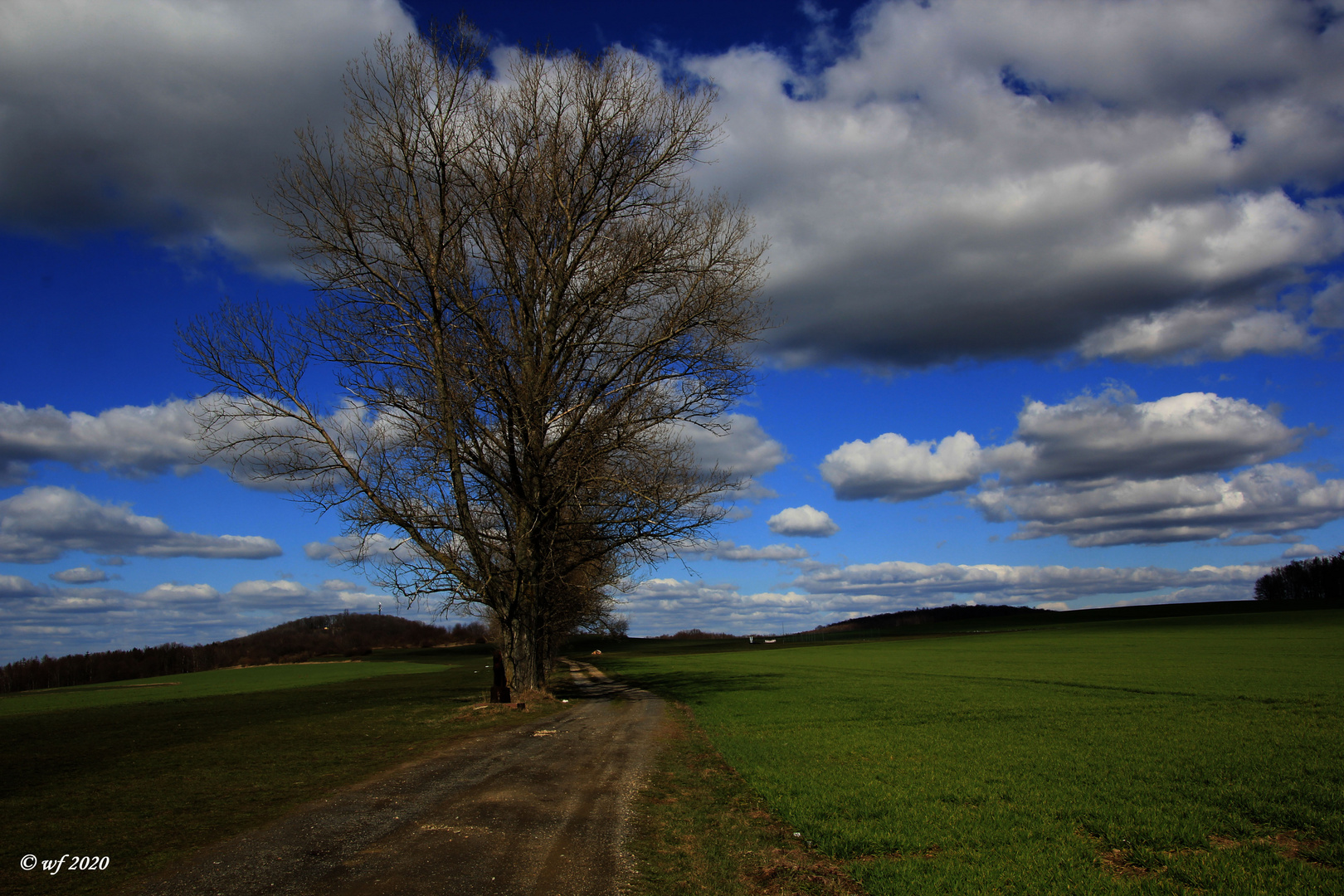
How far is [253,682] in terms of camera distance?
48.7 metres

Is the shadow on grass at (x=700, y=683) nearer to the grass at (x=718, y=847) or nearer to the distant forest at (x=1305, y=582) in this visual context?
the grass at (x=718, y=847)

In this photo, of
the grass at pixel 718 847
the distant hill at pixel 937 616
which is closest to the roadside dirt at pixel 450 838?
the grass at pixel 718 847

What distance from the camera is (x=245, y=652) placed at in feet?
326

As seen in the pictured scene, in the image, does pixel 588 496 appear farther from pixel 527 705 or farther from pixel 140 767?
pixel 140 767

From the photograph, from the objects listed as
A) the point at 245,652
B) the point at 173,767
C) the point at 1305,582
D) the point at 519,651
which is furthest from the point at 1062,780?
the point at 1305,582

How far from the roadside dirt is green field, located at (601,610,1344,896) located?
224 cm

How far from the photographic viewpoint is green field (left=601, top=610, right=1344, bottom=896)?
6680 millimetres

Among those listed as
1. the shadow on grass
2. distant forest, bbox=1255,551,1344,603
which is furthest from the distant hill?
the shadow on grass

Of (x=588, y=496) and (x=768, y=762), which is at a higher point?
(x=588, y=496)

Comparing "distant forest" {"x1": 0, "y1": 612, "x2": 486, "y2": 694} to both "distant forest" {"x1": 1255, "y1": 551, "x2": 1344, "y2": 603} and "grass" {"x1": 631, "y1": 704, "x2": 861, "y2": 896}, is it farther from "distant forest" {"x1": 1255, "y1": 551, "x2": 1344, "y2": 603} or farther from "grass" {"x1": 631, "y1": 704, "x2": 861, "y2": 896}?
"distant forest" {"x1": 1255, "y1": 551, "x2": 1344, "y2": 603}

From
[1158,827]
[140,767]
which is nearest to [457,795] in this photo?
[140,767]

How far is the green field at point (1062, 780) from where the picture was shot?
6680mm

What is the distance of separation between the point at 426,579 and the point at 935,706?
46.0ft

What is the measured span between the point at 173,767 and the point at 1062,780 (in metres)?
14.0
